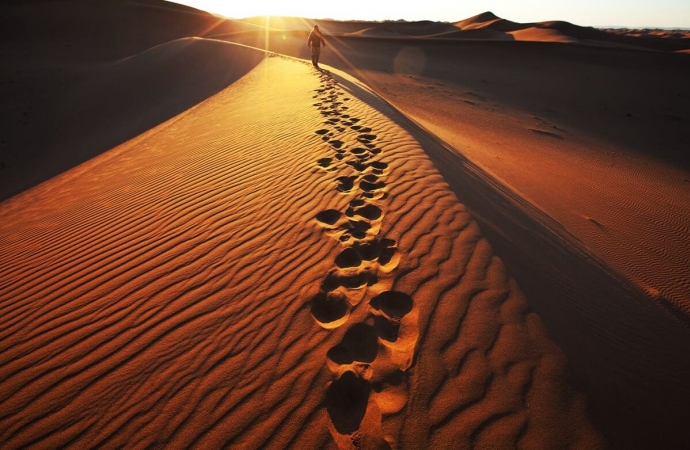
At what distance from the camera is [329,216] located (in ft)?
11.1

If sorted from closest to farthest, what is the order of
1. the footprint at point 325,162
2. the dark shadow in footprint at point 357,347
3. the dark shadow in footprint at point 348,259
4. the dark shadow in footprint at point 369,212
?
the dark shadow in footprint at point 357,347 < the dark shadow in footprint at point 348,259 < the dark shadow in footprint at point 369,212 < the footprint at point 325,162

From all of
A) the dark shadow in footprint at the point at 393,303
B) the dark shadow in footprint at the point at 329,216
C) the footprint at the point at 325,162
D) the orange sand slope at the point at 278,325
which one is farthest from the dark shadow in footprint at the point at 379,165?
the dark shadow in footprint at the point at 393,303

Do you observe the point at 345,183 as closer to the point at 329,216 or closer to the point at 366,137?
the point at 329,216

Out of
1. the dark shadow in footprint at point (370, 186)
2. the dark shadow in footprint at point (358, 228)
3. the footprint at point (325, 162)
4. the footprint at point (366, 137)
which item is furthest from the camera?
the footprint at point (366, 137)

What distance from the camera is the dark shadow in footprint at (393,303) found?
2.28 meters

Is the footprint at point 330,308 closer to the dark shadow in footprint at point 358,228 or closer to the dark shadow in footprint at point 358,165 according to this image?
the dark shadow in footprint at point 358,228

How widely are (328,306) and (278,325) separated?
0.38 metres

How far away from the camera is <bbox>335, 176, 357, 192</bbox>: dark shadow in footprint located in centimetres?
382

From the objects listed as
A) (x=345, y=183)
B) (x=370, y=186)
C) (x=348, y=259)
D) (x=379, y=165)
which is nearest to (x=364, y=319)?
(x=348, y=259)

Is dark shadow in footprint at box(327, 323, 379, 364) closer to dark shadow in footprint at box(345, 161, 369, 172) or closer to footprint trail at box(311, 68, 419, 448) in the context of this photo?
footprint trail at box(311, 68, 419, 448)

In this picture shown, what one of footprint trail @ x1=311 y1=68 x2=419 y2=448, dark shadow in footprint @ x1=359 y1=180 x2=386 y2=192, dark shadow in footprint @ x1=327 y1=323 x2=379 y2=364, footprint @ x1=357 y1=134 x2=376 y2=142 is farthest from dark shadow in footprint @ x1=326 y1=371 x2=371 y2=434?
footprint @ x1=357 y1=134 x2=376 y2=142

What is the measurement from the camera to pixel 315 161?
15.0 feet

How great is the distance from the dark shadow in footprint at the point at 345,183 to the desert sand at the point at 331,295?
1.6 inches

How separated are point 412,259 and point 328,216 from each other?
1.07 metres
